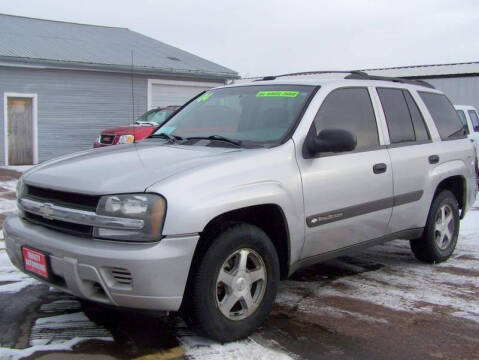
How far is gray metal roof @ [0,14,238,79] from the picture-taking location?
16531 millimetres

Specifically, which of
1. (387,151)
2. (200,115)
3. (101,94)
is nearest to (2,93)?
(101,94)

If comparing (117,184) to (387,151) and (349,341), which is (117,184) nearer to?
(349,341)

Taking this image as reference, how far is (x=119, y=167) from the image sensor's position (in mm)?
3697

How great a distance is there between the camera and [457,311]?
444cm

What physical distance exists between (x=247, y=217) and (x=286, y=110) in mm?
1019

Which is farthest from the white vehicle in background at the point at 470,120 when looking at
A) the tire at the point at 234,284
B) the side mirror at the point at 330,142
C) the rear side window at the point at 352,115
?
the tire at the point at 234,284

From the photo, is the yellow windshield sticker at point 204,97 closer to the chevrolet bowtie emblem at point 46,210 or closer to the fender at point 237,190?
the fender at point 237,190

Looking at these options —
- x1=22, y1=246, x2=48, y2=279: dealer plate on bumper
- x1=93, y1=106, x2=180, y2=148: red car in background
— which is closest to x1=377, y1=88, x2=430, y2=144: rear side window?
x1=22, y1=246, x2=48, y2=279: dealer plate on bumper

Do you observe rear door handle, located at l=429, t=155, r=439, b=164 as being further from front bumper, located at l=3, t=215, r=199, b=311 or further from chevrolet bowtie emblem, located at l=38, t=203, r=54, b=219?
chevrolet bowtie emblem, located at l=38, t=203, r=54, b=219

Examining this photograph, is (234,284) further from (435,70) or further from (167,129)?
(435,70)

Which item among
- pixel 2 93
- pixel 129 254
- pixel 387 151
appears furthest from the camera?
pixel 2 93

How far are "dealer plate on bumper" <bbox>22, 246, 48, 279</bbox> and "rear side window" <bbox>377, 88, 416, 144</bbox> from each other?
3.11 meters

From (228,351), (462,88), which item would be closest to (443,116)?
(228,351)

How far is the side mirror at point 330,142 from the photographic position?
4070mm
